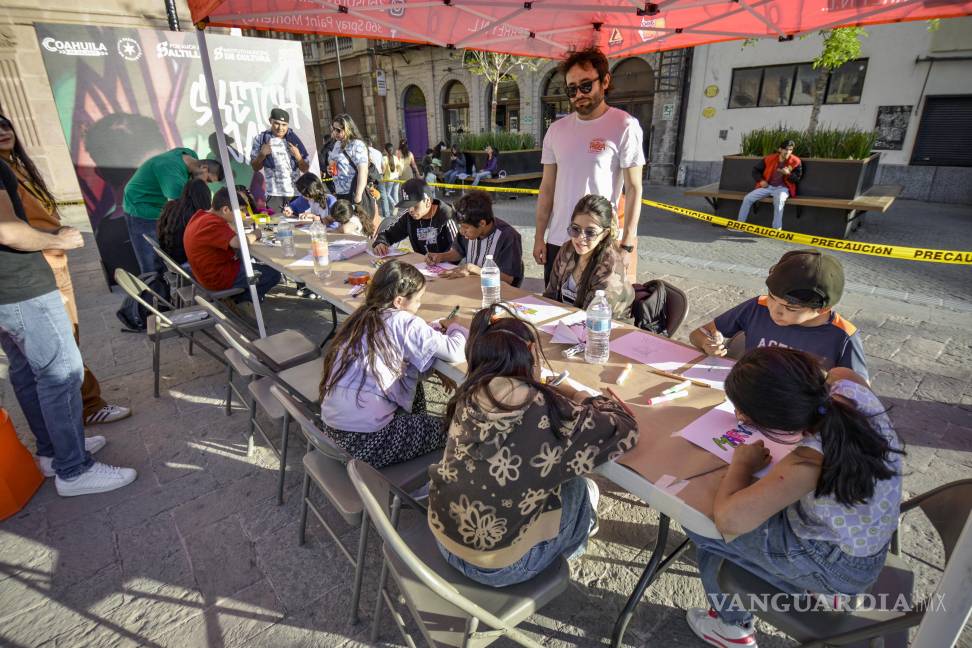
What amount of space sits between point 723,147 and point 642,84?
3.05 metres

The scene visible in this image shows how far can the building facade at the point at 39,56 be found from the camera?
30.1ft

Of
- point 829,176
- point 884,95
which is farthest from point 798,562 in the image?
point 884,95

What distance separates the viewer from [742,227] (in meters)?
4.60

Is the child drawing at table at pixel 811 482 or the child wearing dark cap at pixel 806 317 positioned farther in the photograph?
the child wearing dark cap at pixel 806 317

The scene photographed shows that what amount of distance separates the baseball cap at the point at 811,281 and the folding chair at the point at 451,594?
1.37m

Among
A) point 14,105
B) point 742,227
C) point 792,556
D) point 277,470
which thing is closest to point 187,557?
point 277,470

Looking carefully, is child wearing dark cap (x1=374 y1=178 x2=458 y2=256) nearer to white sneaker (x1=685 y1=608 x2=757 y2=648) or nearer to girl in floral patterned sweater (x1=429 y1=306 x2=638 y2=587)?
girl in floral patterned sweater (x1=429 y1=306 x2=638 y2=587)

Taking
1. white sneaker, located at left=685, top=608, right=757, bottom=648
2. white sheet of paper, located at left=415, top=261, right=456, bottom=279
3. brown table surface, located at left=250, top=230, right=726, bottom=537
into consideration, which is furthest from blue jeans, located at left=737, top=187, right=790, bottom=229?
white sneaker, located at left=685, top=608, right=757, bottom=648

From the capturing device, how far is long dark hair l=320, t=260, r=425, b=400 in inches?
79.5

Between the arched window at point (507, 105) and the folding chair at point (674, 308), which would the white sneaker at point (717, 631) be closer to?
the folding chair at point (674, 308)

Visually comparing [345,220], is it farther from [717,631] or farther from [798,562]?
[798,562]

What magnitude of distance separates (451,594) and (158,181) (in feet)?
17.6

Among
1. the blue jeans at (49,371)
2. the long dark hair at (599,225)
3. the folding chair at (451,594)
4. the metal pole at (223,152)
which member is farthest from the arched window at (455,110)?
the folding chair at (451,594)

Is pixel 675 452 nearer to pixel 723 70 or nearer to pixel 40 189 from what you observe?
pixel 40 189
